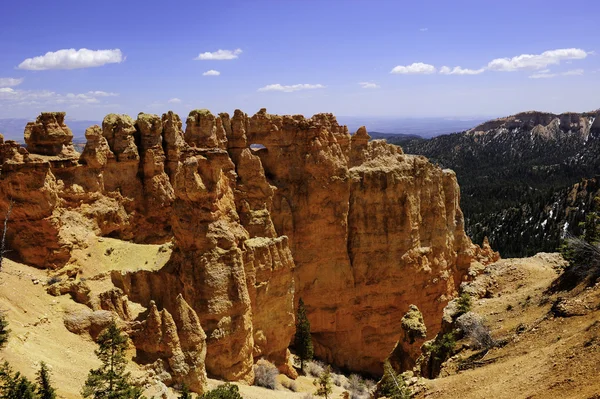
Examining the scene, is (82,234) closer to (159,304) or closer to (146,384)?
(159,304)

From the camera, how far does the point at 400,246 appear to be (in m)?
38.9

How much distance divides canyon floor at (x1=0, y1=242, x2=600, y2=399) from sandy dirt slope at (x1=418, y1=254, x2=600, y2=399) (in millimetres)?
35

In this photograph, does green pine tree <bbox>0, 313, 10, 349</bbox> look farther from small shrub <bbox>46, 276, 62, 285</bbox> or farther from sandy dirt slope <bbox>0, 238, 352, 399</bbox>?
small shrub <bbox>46, 276, 62, 285</bbox>

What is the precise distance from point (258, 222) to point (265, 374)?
1024 centimetres

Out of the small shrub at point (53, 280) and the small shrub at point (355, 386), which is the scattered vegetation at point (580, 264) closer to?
the small shrub at point (355, 386)

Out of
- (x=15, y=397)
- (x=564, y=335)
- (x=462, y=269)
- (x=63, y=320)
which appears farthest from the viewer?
(x=462, y=269)

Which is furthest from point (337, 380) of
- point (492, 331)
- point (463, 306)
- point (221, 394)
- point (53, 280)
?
point (53, 280)

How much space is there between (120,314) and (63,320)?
2.59 metres

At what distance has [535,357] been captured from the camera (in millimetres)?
15484

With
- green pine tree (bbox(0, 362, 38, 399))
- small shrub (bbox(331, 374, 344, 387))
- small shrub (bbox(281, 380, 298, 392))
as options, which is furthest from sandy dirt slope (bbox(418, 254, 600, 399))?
small shrub (bbox(331, 374, 344, 387))

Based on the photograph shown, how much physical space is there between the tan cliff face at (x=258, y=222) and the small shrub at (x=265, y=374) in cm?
89

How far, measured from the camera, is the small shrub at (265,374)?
29.2m

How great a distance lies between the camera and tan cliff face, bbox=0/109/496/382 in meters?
26.7

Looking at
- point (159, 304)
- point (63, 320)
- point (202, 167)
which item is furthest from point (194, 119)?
point (63, 320)
